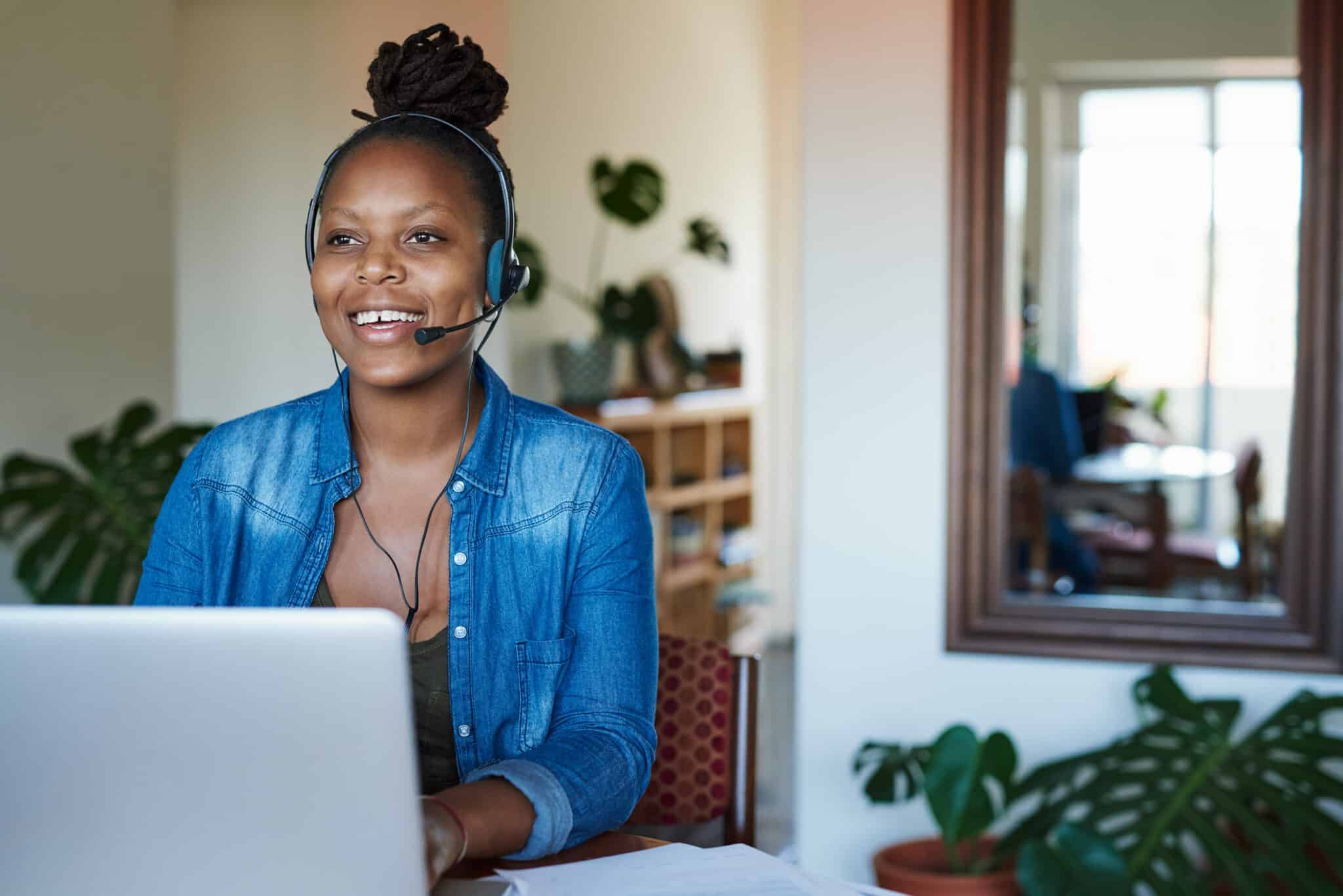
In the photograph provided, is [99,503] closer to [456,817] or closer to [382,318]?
[382,318]

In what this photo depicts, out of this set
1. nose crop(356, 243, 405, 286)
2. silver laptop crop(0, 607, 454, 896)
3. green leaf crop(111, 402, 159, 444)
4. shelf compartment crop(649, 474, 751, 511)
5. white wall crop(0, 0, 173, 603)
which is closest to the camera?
silver laptop crop(0, 607, 454, 896)

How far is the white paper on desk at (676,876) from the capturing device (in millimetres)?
883

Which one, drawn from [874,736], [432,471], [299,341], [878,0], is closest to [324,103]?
[299,341]

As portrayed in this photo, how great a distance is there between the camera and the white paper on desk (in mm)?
883

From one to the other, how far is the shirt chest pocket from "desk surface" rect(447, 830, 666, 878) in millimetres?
139

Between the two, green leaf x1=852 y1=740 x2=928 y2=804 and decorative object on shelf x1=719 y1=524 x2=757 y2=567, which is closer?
green leaf x1=852 y1=740 x2=928 y2=804

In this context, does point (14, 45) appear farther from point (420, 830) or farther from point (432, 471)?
point (420, 830)

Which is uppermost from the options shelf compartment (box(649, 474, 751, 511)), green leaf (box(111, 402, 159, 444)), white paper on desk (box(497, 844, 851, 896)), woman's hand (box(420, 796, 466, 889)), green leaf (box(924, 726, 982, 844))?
green leaf (box(111, 402, 159, 444))

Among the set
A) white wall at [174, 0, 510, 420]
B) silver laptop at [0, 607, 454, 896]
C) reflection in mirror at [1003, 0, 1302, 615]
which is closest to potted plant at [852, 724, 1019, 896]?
reflection in mirror at [1003, 0, 1302, 615]

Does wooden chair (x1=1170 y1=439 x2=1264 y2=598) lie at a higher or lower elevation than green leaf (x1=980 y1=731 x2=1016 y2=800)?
higher

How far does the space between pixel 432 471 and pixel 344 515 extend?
0.09m

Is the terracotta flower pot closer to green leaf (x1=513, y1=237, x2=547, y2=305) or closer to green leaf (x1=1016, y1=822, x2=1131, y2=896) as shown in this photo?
green leaf (x1=1016, y1=822, x2=1131, y2=896)

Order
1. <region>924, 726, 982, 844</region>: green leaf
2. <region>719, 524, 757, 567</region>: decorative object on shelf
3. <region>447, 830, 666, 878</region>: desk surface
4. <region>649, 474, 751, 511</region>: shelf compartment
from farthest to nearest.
Answer: <region>719, 524, 757, 567</region>: decorative object on shelf, <region>649, 474, 751, 511</region>: shelf compartment, <region>924, 726, 982, 844</region>: green leaf, <region>447, 830, 666, 878</region>: desk surface

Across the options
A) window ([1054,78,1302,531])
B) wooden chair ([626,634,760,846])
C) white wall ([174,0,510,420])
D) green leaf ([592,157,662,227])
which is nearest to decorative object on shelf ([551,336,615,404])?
green leaf ([592,157,662,227])
